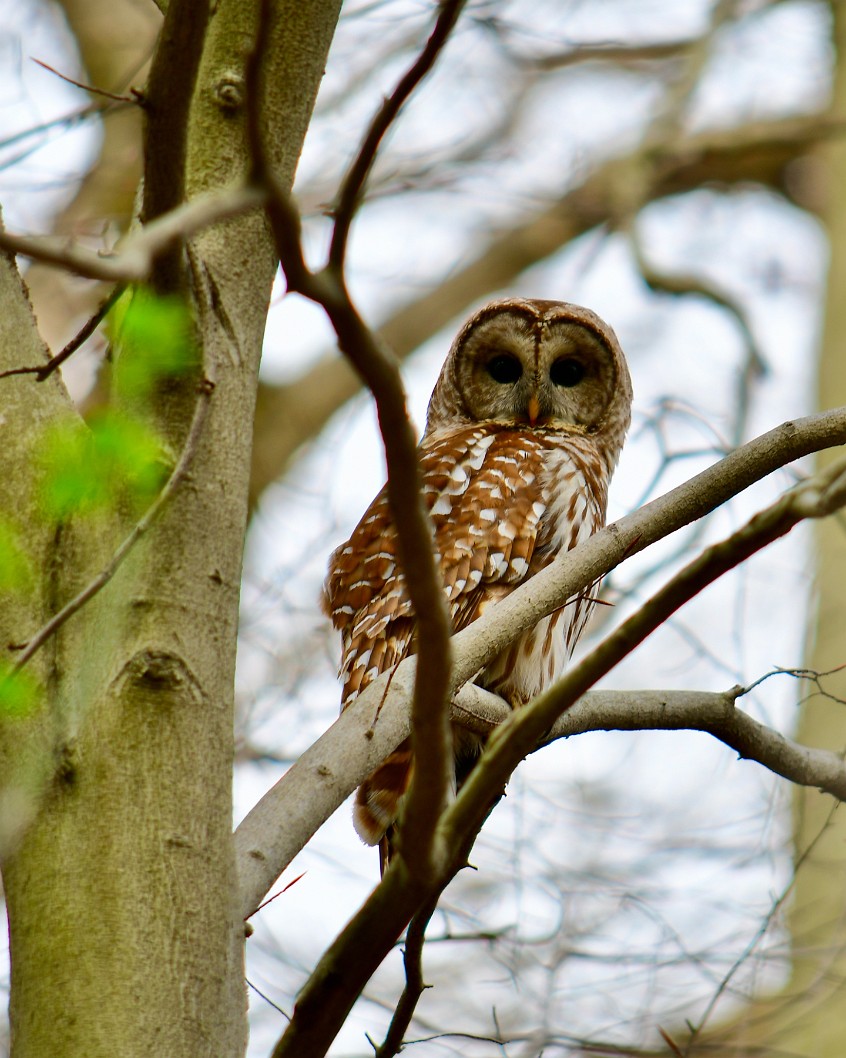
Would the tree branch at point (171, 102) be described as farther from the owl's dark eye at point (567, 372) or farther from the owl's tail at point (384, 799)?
the owl's dark eye at point (567, 372)

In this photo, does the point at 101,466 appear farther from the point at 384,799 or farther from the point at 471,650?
the point at 384,799

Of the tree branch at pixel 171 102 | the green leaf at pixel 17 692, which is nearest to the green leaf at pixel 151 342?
the tree branch at pixel 171 102

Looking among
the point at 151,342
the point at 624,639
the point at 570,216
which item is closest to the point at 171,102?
the point at 151,342

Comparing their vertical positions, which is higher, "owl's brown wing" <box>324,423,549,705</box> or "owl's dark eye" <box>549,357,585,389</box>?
"owl's dark eye" <box>549,357,585,389</box>

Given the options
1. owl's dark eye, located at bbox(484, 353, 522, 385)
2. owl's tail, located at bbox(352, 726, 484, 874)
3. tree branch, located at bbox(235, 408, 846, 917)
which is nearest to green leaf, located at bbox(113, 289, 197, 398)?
tree branch, located at bbox(235, 408, 846, 917)

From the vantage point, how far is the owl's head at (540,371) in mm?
5539

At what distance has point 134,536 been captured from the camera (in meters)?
2.19

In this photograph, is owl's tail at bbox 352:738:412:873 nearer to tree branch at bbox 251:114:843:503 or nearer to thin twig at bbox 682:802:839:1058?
thin twig at bbox 682:802:839:1058

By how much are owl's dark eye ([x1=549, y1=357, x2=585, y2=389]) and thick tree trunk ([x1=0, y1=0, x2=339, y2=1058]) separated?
3.01 meters

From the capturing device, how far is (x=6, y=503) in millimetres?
2520

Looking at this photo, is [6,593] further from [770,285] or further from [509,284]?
[770,285]

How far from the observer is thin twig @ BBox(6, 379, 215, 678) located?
2.08 metres

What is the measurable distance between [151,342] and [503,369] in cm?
343

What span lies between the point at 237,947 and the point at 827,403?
7678 millimetres
